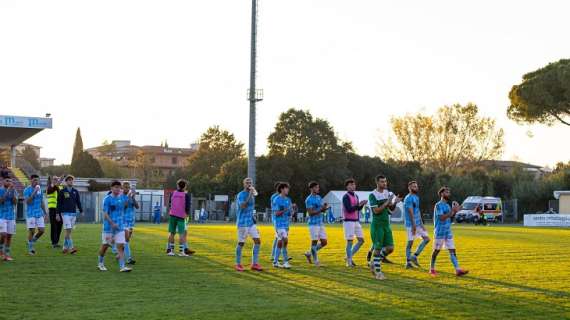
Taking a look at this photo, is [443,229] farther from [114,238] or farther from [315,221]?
[114,238]

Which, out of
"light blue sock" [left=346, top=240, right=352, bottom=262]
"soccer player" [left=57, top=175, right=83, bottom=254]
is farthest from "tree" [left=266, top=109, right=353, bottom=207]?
"light blue sock" [left=346, top=240, right=352, bottom=262]

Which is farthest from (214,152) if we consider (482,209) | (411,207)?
(411,207)

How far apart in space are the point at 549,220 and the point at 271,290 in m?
50.0

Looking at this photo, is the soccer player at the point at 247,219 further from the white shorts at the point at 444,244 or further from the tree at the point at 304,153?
the tree at the point at 304,153

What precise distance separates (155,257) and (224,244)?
6.07 m

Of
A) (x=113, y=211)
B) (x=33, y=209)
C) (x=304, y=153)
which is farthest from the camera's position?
(x=304, y=153)

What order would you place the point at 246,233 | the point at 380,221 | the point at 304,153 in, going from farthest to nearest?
the point at 304,153, the point at 246,233, the point at 380,221

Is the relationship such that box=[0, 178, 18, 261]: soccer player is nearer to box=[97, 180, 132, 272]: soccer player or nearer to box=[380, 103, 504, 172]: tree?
box=[97, 180, 132, 272]: soccer player

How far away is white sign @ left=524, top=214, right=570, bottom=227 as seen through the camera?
5816cm

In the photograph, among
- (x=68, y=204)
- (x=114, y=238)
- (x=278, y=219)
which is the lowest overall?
(x=114, y=238)

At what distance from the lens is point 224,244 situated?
25797mm

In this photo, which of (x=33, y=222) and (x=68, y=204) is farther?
(x=68, y=204)

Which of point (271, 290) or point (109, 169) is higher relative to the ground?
point (109, 169)

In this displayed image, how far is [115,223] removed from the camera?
16.0 metres
